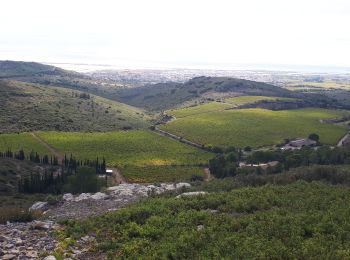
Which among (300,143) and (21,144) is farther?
(300,143)

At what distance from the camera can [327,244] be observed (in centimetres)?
2033

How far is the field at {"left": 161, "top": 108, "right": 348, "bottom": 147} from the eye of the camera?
110 m

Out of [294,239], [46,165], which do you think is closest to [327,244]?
[294,239]

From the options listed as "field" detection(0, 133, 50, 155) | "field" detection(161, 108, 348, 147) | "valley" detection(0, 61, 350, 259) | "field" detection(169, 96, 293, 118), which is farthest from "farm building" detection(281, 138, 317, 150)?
"field" detection(0, 133, 50, 155)

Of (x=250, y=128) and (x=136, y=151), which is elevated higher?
(x=250, y=128)

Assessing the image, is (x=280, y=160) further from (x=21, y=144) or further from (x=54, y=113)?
(x=54, y=113)

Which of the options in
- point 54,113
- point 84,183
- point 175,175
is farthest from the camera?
point 54,113

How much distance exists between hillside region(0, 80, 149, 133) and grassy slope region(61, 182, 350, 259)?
90.8 meters

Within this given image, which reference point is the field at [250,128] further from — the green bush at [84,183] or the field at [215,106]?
the green bush at [84,183]

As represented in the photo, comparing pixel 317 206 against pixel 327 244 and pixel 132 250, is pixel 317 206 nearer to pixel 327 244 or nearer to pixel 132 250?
pixel 327 244

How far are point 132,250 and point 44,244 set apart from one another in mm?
5090

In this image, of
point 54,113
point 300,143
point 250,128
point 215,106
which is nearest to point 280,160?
point 300,143

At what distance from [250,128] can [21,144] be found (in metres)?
63.7

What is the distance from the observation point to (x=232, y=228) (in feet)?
78.5
